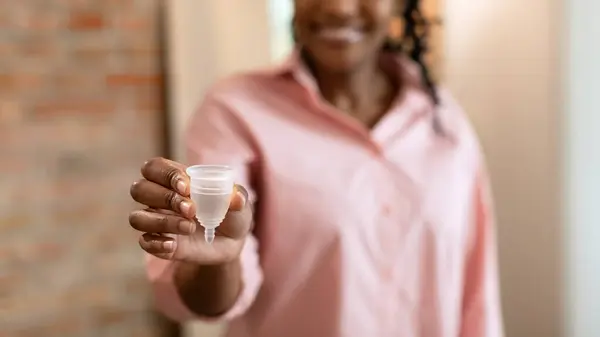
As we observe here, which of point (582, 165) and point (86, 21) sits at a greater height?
point (86, 21)

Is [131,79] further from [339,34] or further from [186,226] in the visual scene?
[186,226]

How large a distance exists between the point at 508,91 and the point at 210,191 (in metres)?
1.16

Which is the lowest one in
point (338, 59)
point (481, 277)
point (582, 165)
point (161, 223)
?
point (481, 277)

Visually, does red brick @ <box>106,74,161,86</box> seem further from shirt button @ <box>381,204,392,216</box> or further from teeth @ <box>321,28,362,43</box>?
shirt button @ <box>381,204,392,216</box>

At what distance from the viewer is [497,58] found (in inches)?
70.9

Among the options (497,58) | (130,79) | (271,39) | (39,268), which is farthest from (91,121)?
(497,58)

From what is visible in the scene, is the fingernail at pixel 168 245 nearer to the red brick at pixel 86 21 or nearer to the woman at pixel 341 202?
the woman at pixel 341 202

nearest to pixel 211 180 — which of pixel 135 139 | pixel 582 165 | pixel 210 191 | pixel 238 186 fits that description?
pixel 210 191

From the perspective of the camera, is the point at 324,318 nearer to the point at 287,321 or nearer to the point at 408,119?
the point at 287,321

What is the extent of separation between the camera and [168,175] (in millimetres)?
841

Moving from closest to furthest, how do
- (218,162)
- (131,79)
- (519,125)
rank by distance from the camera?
1. (218,162)
2. (131,79)
3. (519,125)

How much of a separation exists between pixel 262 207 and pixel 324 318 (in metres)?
0.21

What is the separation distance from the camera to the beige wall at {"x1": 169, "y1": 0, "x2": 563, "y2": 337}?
160cm

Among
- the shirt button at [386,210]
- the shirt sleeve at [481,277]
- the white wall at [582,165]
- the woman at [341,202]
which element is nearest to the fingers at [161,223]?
the woman at [341,202]
